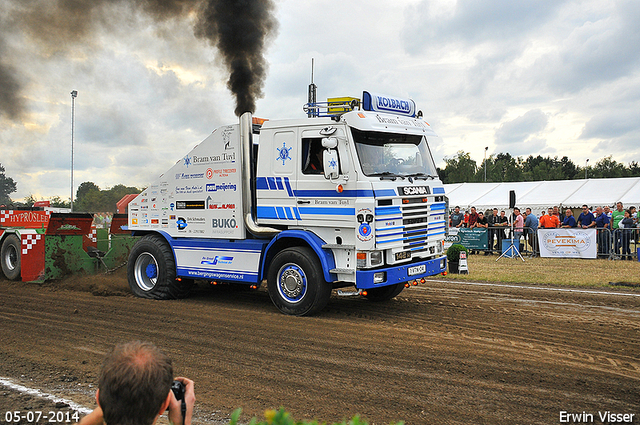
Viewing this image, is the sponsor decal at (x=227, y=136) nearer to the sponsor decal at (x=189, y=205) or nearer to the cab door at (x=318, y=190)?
the sponsor decal at (x=189, y=205)

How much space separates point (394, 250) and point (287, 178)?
6.89 ft

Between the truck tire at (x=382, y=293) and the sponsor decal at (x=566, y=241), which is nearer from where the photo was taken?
the truck tire at (x=382, y=293)

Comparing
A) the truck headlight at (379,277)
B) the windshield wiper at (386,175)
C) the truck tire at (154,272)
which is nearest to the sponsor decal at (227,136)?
the truck tire at (154,272)

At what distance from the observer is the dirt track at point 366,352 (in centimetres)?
458

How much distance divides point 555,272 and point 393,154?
821 centimetres

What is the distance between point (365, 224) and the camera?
25.2 feet

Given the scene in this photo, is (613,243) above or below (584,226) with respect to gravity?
below

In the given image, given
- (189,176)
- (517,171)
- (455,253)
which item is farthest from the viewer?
(517,171)

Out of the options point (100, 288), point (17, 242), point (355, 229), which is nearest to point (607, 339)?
point (355, 229)

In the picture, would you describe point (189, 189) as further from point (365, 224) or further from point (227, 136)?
point (365, 224)

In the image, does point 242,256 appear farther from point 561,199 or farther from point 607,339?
point 561,199

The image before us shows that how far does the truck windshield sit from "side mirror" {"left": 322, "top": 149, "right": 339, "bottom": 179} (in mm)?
402

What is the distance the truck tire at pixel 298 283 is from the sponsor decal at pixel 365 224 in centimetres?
90

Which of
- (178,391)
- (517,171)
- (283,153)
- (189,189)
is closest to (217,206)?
(189,189)
